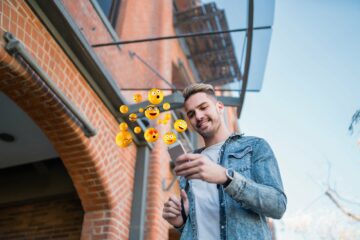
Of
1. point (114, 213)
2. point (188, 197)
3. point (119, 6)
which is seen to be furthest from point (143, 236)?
point (119, 6)

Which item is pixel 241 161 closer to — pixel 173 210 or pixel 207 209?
pixel 207 209

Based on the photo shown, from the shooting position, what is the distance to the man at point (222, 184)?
121cm

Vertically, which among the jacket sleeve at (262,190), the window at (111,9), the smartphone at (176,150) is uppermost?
the window at (111,9)

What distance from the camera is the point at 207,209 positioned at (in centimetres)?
140

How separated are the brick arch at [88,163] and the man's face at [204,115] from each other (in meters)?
1.88

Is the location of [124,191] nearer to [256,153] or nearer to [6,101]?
[6,101]

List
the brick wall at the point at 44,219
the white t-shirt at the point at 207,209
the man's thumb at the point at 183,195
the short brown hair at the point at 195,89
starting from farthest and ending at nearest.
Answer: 1. the brick wall at the point at 44,219
2. the short brown hair at the point at 195,89
3. the man's thumb at the point at 183,195
4. the white t-shirt at the point at 207,209

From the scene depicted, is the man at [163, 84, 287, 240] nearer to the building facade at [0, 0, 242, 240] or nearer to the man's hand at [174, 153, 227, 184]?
the man's hand at [174, 153, 227, 184]

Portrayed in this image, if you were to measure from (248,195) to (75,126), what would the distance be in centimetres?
260

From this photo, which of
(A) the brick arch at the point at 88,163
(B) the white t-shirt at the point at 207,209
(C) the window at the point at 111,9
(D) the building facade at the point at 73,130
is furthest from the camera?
(C) the window at the point at 111,9

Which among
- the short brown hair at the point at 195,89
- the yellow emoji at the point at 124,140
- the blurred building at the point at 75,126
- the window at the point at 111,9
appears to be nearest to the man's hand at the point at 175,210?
the short brown hair at the point at 195,89

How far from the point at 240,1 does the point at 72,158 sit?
2546 millimetres

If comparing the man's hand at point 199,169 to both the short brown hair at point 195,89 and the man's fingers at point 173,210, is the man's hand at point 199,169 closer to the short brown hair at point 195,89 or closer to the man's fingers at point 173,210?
the man's fingers at point 173,210

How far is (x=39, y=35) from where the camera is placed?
3037 millimetres
